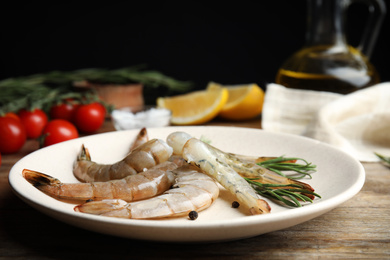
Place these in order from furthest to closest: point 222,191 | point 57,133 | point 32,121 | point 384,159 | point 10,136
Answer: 1. point 32,121
2. point 57,133
3. point 10,136
4. point 384,159
5. point 222,191

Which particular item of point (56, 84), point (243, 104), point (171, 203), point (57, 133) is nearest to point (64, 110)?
point (57, 133)

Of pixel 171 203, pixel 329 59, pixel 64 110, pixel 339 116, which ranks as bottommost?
pixel 64 110

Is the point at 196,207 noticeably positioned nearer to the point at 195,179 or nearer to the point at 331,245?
the point at 195,179

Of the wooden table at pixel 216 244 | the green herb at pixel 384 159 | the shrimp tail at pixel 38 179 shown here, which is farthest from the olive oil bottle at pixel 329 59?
the shrimp tail at pixel 38 179

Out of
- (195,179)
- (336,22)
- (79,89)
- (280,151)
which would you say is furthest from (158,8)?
(195,179)

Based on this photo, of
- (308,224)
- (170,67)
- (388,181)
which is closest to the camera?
(308,224)

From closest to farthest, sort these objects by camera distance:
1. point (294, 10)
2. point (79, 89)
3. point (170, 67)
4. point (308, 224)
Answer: point (308, 224)
point (79, 89)
point (294, 10)
point (170, 67)

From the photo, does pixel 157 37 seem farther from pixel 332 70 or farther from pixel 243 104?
pixel 332 70
